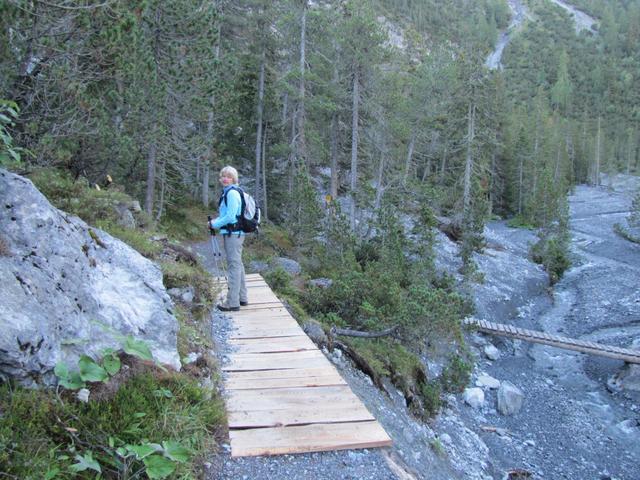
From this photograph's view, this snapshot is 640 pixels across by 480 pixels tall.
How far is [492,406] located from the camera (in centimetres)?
1241

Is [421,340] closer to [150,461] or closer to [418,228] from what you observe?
[418,228]

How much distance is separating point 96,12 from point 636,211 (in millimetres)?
42425

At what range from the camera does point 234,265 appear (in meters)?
6.87

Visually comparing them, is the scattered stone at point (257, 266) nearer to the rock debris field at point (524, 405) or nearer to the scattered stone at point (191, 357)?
the rock debris field at point (524, 405)

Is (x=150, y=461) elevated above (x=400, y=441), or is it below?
above

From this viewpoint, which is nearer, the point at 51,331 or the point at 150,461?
the point at 150,461

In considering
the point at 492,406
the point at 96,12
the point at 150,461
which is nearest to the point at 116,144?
the point at 96,12

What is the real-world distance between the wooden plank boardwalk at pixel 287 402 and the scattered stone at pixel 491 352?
11.4 metres

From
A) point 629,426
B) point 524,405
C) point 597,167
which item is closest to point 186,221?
point 524,405

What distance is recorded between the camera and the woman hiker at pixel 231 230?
265 inches

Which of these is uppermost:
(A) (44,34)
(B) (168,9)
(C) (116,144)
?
(B) (168,9)

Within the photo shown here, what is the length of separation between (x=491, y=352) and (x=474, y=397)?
391 cm

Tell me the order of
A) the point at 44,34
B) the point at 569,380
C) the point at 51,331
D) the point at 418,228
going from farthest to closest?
the point at 418,228 < the point at 569,380 < the point at 44,34 < the point at 51,331

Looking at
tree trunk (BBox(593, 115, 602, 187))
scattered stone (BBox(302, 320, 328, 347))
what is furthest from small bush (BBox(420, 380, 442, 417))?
tree trunk (BBox(593, 115, 602, 187))
